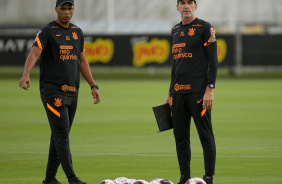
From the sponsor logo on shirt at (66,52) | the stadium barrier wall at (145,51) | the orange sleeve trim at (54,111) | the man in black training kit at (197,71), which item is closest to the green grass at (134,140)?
the man in black training kit at (197,71)

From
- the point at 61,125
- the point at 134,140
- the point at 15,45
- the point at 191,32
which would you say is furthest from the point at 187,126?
the point at 15,45

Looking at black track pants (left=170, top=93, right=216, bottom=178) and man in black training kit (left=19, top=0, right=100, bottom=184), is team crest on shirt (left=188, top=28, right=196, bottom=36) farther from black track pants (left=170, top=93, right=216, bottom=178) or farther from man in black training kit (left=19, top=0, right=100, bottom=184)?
man in black training kit (left=19, top=0, right=100, bottom=184)

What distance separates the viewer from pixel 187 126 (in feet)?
28.5

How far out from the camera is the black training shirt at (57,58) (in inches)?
337

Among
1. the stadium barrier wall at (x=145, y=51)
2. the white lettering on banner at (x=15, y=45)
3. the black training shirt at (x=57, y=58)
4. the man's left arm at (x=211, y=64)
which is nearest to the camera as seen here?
the man's left arm at (x=211, y=64)

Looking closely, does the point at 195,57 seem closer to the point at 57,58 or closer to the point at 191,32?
the point at 191,32

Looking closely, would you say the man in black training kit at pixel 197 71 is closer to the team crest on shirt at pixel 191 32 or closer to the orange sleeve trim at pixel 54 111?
the team crest on shirt at pixel 191 32

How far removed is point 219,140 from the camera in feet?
44.8

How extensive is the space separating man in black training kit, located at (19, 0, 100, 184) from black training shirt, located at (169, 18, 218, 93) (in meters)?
1.29

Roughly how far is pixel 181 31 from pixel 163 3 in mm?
57442

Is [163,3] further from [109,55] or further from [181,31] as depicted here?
[181,31]

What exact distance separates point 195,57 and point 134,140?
5420 mm

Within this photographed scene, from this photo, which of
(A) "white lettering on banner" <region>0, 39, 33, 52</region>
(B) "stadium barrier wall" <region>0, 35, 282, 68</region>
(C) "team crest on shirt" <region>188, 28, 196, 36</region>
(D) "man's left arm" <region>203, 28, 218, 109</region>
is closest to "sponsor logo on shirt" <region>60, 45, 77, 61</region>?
(C) "team crest on shirt" <region>188, 28, 196, 36</region>

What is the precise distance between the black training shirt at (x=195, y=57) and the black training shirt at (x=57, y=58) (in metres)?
1.29
